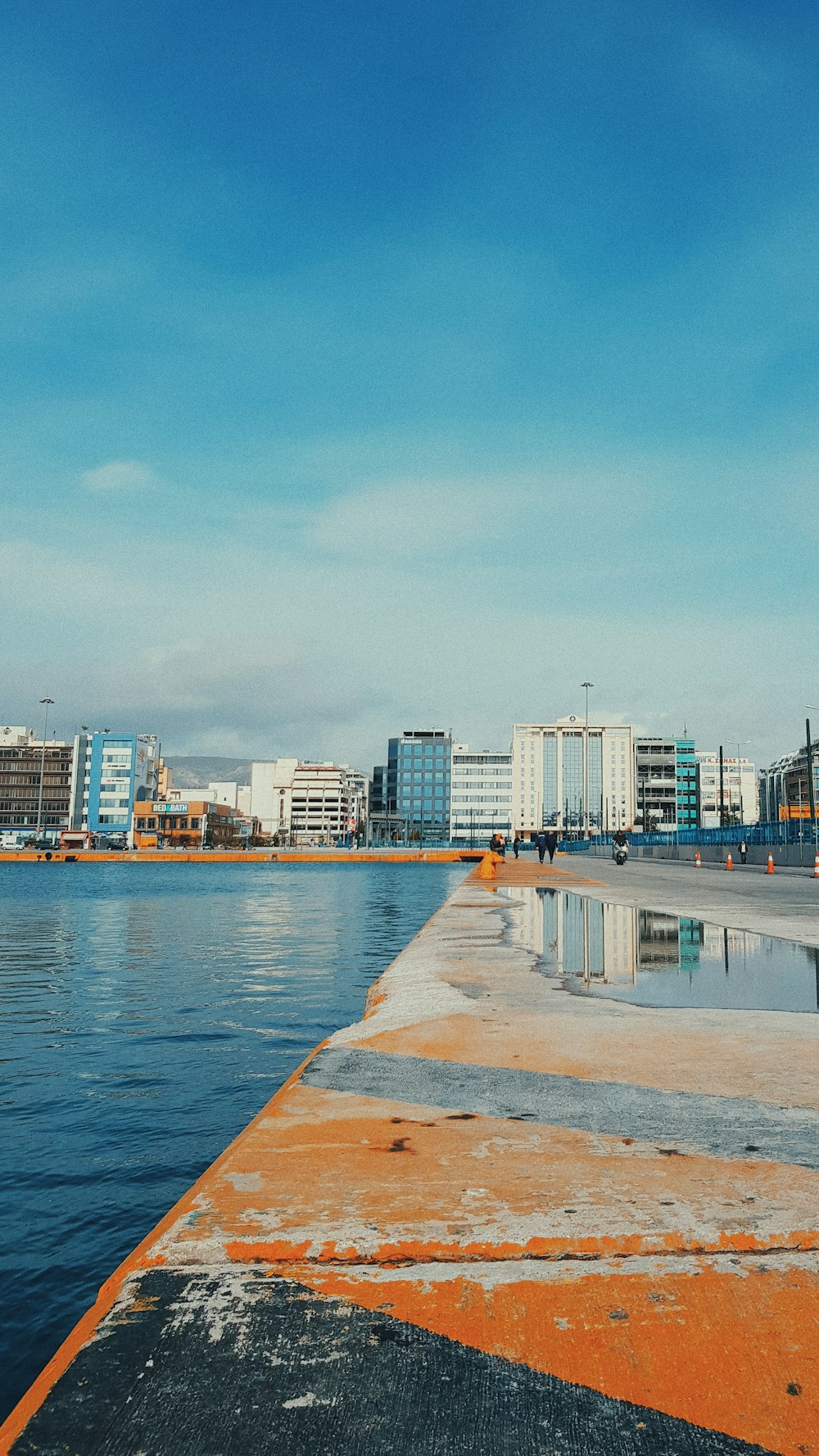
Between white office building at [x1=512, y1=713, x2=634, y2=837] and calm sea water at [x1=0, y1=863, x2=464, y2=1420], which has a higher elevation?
white office building at [x1=512, y1=713, x2=634, y2=837]

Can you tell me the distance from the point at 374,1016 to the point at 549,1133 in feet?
9.46

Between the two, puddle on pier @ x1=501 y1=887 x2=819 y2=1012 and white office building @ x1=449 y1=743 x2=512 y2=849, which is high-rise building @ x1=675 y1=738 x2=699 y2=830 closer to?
white office building @ x1=449 y1=743 x2=512 y2=849

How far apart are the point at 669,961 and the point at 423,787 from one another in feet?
601

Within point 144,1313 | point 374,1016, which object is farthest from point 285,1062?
point 144,1313

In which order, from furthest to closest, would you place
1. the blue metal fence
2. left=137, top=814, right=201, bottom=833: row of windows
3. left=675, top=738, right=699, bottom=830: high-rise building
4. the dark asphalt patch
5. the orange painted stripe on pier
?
left=675, top=738, right=699, bottom=830: high-rise building, left=137, top=814, right=201, bottom=833: row of windows, the orange painted stripe on pier, the blue metal fence, the dark asphalt patch

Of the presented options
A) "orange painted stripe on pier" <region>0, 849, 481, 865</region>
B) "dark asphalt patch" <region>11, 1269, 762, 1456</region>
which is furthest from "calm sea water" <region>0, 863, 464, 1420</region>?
"orange painted stripe on pier" <region>0, 849, 481, 865</region>

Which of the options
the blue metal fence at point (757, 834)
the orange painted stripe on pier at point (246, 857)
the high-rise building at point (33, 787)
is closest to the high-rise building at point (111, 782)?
the high-rise building at point (33, 787)

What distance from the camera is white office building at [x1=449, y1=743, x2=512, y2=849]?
188m

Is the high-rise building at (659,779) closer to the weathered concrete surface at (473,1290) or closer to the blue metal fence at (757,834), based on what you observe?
the blue metal fence at (757,834)

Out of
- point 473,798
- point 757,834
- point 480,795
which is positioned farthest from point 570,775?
point 757,834

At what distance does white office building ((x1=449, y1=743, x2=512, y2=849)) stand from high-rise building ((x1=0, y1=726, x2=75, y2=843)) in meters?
77.5

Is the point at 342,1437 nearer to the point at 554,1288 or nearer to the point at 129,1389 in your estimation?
the point at 129,1389

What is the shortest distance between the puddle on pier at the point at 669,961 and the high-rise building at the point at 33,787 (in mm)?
153713

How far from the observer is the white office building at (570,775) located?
186125 mm
